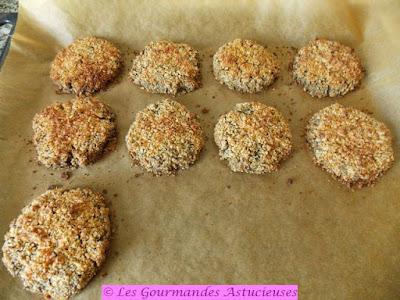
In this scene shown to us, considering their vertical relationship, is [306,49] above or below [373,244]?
above

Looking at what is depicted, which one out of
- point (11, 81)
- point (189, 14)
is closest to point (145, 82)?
point (189, 14)

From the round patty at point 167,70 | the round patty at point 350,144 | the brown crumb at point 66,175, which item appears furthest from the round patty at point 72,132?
the round patty at point 350,144

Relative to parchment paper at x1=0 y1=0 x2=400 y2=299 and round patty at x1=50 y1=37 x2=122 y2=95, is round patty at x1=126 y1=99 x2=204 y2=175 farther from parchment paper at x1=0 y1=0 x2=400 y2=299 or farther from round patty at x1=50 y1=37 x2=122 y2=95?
round patty at x1=50 y1=37 x2=122 y2=95

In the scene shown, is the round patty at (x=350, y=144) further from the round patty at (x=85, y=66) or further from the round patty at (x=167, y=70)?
the round patty at (x=85, y=66)

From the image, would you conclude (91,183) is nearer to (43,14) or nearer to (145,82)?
(145,82)

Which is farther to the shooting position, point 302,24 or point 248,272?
point 302,24
